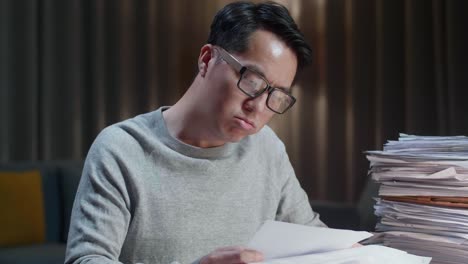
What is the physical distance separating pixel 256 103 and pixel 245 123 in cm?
4

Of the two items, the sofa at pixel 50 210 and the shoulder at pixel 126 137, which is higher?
the shoulder at pixel 126 137

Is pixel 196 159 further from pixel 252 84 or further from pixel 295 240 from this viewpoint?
pixel 295 240

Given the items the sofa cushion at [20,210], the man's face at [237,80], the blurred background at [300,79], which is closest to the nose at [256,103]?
the man's face at [237,80]

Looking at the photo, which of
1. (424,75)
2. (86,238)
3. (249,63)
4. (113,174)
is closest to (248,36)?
(249,63)

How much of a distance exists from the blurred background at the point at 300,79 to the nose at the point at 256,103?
282 cm

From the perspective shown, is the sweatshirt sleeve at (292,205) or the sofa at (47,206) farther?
the sofa at (47,206)

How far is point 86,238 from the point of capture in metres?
0.96

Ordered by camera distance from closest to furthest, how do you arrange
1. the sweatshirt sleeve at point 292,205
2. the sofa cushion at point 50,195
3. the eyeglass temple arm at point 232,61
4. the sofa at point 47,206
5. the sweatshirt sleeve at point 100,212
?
the sweatshirt sleeve at point 100,212
the eyeglass temple arm at point 232,61
the sweatshirt sleeve at point 292,205
the sofa at point 47,206
the sofa cushion at point 50,195

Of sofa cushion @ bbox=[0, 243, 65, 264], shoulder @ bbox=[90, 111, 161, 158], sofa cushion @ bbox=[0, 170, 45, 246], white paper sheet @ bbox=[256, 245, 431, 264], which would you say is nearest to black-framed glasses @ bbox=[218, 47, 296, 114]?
shoulder @ bbox=[90, 111, 161, 158]

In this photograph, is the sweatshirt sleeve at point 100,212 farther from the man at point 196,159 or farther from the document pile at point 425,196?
the document pile at point 425,196

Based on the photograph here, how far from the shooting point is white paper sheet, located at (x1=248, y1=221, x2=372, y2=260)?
82 cm

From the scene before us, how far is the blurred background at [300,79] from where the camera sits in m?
3.82

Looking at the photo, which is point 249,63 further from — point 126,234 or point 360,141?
point 360,141

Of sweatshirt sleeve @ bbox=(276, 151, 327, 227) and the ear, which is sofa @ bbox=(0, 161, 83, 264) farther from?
the ear
